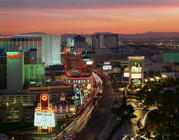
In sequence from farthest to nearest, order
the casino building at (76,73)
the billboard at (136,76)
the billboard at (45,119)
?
the billboard at (136,76) → the casino building at (76,73) → the billboard at (45,119)

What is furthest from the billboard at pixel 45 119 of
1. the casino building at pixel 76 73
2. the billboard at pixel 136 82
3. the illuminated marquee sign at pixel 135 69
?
the illuminated marquee sign at pixel 135 69

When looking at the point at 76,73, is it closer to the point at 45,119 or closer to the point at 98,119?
the point at 98,119

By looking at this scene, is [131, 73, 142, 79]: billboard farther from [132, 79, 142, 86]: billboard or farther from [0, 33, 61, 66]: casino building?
[0, 33, 61, 66]: casino building

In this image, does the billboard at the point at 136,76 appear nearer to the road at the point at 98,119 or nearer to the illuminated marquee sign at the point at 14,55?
the road at the point at 98,119

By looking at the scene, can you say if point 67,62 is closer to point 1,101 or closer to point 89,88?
point 89,88

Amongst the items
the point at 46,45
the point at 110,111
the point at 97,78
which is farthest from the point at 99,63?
the point at 110,111

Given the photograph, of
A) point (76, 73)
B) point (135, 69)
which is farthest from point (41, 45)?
point (135, 69)
